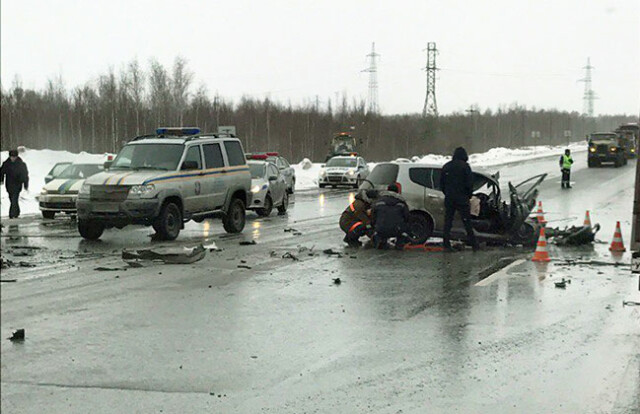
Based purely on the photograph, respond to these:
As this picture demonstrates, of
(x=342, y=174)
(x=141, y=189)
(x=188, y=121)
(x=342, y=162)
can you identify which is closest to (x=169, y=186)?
(x=141, y=189)

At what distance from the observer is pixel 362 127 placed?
99.5m

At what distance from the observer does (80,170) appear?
84.3 ft

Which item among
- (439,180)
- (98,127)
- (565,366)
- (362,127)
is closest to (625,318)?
(565,366)

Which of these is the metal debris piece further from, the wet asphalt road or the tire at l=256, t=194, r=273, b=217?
the tire at l=256, t=194, r=273, b=217

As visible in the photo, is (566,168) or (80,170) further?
(566,168)

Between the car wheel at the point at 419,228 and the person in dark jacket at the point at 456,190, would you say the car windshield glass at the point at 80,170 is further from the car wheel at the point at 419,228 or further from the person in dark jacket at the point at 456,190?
A: the person in dark jacket at the point at 456,190

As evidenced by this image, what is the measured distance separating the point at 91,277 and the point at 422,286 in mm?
4798

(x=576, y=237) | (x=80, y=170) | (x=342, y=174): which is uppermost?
(x=80, y=170)

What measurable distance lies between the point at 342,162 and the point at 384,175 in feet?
89.5

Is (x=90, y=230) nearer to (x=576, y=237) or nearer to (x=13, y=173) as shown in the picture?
(x=13, y=173)

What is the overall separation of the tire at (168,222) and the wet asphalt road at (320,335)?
198cm

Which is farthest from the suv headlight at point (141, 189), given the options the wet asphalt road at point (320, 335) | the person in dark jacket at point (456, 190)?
the person in dark jacket at point (456, 190)

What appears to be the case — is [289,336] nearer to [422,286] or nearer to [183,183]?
[422,286]

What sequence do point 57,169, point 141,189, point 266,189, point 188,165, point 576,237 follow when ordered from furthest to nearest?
point 57,169
point 266,189
point 188,165
point 576,237
point 141,189
